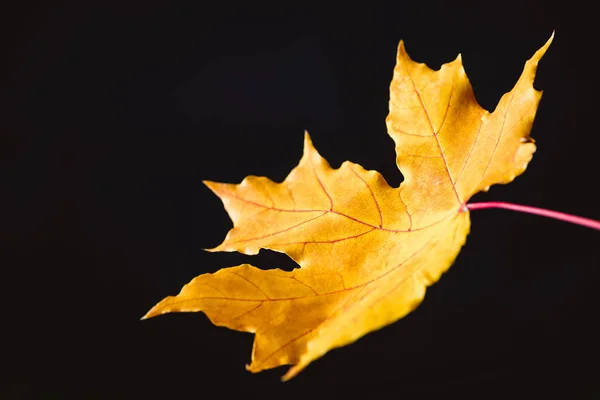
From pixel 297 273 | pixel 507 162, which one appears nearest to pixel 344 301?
pixel 297 273

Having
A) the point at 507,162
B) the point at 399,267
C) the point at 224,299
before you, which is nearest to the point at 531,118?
the point at 507,162

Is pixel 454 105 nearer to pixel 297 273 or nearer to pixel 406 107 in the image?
pixel 406 107

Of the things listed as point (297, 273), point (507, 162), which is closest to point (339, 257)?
point (297, 273)

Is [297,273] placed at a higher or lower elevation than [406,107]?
lower

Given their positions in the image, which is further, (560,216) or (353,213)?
(353,213)

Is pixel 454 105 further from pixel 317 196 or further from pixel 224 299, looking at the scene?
pixel 224 299

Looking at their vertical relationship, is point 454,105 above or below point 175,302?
above
